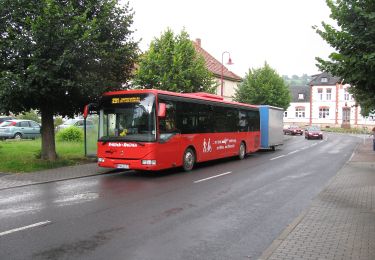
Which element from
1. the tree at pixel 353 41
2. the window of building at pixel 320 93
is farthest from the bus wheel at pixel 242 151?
the window of building at pixel 320 93

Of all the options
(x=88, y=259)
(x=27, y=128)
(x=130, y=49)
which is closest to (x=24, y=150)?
(x=130, y=49)

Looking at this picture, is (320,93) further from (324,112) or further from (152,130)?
(152,130)

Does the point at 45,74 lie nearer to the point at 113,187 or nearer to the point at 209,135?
the point at 113,187

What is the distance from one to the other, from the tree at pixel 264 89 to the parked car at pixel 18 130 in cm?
2186

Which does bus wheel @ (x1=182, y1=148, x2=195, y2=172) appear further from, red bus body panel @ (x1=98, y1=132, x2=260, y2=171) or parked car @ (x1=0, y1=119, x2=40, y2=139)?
parked car @ (x1=0, y1=119, x2=40, y2=139)

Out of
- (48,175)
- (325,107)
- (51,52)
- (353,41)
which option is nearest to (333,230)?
(353,41)

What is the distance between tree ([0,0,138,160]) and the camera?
13.9 meters

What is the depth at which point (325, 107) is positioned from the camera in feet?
294

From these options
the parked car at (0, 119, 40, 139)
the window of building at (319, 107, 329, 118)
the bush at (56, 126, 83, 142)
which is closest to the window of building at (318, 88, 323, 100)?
the window of building at (319, 107, 329, 118)

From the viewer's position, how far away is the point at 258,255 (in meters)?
5.85

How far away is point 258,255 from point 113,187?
22.5 feet

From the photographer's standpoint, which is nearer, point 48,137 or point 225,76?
point 48,137

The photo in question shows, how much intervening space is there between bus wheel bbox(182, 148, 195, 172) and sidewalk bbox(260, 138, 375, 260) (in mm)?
5895

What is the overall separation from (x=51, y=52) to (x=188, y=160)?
247 inches
